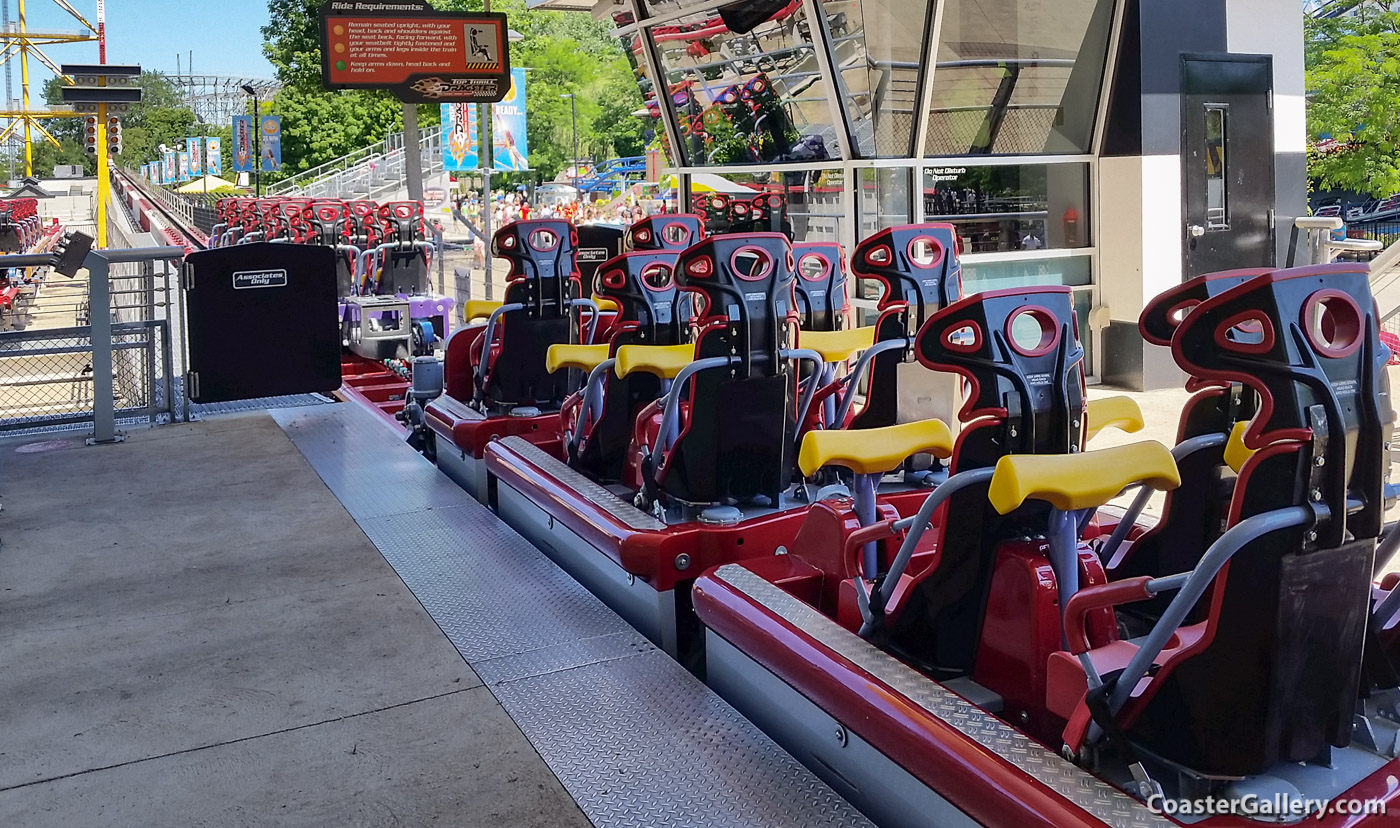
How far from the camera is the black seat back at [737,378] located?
4.39m

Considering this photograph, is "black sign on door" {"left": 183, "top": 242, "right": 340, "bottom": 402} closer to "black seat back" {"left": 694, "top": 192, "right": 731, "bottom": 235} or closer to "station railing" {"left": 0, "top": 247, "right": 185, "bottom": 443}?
"station railing" {"left": 0, "top": 247, "right": 185, "bottom": 443}

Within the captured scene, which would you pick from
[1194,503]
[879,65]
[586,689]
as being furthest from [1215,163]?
[586,689]

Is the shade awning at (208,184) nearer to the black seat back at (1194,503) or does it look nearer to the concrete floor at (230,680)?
the concrete floor at (230,680)

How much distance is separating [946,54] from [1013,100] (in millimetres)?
660

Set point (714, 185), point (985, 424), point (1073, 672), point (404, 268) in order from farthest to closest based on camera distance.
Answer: point (404, 268) < point (714, 185) < point (985, 424) < point (1073, 672)

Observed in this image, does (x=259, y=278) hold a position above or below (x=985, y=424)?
above

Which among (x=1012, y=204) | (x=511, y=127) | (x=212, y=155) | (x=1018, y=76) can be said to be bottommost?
(x=1012, y=204)

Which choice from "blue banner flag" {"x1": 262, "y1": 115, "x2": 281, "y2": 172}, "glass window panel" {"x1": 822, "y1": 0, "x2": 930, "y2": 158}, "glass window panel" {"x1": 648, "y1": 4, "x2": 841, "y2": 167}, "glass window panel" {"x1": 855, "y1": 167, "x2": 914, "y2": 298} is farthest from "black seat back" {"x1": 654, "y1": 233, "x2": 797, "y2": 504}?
"blue banner flag" {"x1": 262, "y1": 115, "x2": 281, "y2": 172}

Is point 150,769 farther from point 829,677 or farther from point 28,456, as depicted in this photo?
point 28,456

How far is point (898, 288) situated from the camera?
5070 millimetres

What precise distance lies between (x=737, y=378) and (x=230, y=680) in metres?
1.95

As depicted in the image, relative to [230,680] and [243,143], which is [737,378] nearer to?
[230,680]

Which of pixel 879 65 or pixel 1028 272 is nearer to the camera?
pixel 879 65

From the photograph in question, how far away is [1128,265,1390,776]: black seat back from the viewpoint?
2.23m
